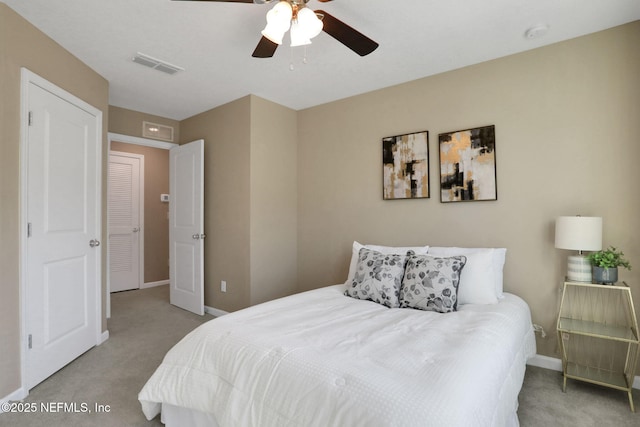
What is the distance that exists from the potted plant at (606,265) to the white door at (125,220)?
577 centimetres

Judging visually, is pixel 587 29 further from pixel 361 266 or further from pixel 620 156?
pixel 361 266

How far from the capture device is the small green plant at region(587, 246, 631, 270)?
6.97ft

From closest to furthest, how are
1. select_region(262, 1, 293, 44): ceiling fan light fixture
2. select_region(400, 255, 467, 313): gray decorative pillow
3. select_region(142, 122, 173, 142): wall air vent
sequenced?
select_region(262, 1, 293, 44): ceiling fan light fixture → select_region(400, 255, 467, 313): gray decorative pillow → select_region(142, 122, 173, 142): wall air vent

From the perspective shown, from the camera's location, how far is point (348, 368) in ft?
4.28

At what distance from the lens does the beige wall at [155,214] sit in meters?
5.50

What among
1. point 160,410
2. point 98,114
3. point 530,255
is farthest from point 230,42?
point 530,255

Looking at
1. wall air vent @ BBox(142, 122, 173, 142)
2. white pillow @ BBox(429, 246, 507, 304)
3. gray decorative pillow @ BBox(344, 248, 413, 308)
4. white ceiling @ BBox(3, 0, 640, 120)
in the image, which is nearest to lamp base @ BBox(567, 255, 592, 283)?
white pillow @ BBox(429, 246, 507, 304)

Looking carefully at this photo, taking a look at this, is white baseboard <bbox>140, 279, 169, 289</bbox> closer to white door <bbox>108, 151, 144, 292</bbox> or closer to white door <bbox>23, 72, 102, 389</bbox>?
white door <bbox>108, 151, 144, 292</bbox>

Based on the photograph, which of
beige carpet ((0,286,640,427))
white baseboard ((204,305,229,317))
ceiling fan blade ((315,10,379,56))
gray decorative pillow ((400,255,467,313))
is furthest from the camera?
white baseboard ((204,305,229,317))

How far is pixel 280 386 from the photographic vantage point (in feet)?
4.40

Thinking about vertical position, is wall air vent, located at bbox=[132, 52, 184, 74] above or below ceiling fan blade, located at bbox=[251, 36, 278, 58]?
above

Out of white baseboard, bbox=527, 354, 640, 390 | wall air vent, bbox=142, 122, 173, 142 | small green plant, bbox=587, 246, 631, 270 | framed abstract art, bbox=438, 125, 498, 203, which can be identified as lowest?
white baseboard, bbox=527, 354, 640, 390

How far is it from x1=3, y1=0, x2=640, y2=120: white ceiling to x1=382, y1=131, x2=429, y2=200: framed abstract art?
0.59 m

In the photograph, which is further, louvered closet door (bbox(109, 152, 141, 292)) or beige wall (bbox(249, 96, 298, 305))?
louvered closet door (bbox(109, 152, 141, 292))
